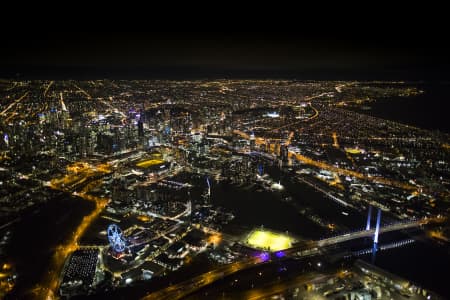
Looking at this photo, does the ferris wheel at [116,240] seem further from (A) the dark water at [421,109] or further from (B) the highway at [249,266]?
(A) the dark water at [421,109]

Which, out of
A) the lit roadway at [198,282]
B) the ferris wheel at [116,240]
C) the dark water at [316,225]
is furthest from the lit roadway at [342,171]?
the ferris wheel at [116,240]

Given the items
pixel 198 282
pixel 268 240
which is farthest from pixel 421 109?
pixel 198 282

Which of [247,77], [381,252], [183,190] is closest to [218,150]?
[183,190]

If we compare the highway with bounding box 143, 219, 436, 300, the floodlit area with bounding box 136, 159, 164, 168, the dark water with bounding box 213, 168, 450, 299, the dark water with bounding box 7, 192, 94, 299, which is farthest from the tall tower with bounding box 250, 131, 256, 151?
the highway with bounding box 143, 219, 436, 300

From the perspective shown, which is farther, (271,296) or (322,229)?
(322,229)

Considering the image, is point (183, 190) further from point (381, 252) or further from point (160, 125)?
point (160, 125)

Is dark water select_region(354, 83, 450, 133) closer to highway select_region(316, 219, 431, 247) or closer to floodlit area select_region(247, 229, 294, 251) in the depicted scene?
highway select_region(316, 219, 431, 247)
